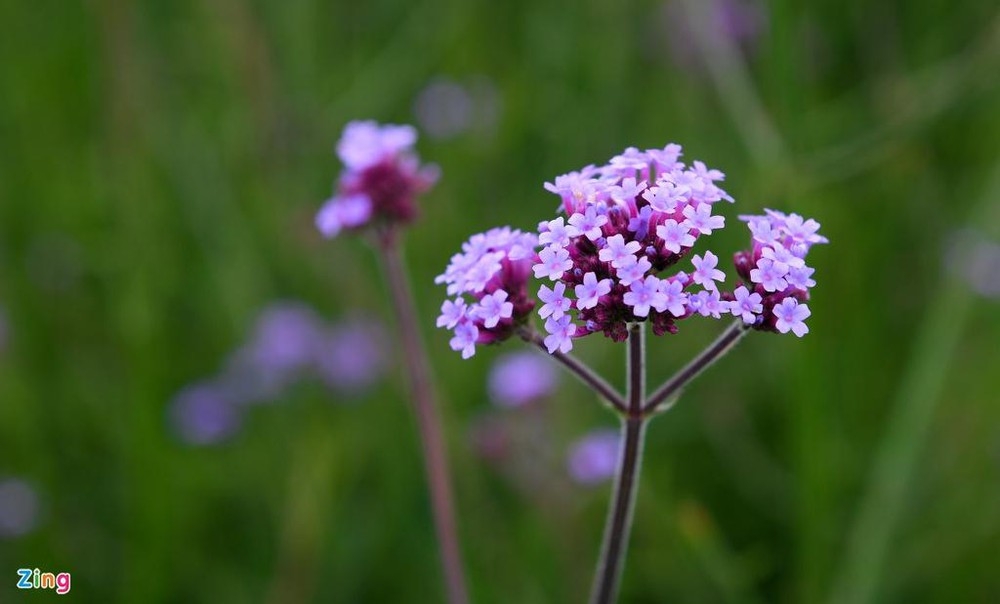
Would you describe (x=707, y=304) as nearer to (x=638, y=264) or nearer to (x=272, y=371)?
(x=638, y=264)

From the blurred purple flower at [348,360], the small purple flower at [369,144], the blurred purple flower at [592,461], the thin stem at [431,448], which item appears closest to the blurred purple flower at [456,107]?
the blurred purple flower at [348,360]

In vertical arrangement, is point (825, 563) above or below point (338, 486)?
below

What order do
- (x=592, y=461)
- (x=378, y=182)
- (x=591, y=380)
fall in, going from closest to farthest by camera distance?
(x=591, y=380) < (x=378, y=182) < (x=592, y=461)

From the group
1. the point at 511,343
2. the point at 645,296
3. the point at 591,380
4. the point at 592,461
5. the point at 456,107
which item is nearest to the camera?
the point at 645,296

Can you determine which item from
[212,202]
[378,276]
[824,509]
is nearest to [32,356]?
[212,202]

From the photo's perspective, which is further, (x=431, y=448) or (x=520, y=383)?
(x=520, y=383)

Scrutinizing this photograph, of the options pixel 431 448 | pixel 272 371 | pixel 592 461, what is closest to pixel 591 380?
pixel 431 448

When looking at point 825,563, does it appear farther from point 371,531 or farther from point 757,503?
point 371,531

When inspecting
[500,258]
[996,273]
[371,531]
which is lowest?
[500,258]
